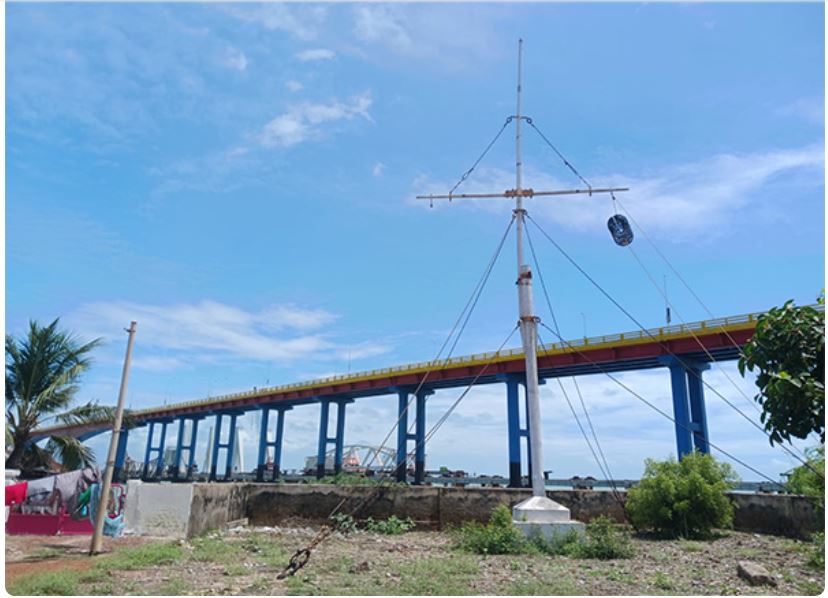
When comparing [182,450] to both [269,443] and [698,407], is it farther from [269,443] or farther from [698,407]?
[698,407]

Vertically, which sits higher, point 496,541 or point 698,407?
point 698,407

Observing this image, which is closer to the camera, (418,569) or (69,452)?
(418,569)

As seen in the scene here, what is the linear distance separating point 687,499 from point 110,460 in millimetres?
13036

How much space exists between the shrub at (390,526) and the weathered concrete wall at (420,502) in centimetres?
30

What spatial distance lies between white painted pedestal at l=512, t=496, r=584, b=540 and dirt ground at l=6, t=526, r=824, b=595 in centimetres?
123

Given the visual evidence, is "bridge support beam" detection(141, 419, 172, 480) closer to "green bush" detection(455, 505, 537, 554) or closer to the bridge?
the bridge

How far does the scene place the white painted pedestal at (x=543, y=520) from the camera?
478 inches

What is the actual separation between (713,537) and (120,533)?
14203mm

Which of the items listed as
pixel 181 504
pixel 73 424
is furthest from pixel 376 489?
pixel 73 424

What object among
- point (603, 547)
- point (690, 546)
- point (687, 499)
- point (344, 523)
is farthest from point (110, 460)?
point (687, 499)

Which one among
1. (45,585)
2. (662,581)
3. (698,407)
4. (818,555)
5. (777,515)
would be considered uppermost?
(698,407)

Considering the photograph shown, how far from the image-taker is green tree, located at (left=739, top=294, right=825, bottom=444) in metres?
6.98

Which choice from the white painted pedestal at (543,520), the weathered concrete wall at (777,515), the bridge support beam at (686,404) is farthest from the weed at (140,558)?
the bridge support beam at (686,404)

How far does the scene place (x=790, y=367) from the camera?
23.9 feet
